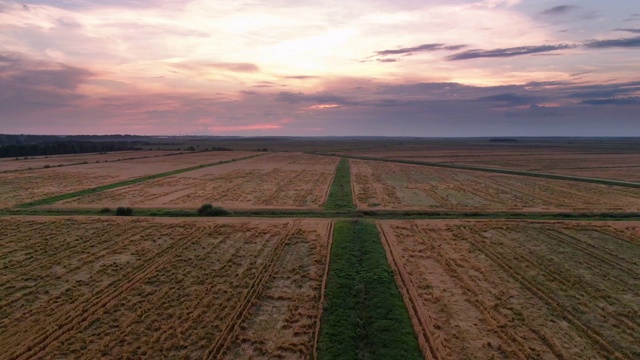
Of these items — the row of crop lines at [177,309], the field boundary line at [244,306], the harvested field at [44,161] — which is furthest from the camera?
the harvested field at [44,161]

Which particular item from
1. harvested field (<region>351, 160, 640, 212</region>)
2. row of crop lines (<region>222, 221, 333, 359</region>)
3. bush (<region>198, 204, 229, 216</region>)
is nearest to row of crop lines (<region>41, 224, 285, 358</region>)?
row of crop lines (<region>222, 221, 333, 359</region>)

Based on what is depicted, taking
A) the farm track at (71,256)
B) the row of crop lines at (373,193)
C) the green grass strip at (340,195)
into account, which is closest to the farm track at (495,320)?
the green grass strip at (340,195)

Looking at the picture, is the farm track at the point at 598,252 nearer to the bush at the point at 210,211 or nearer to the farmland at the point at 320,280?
the farmland at the point at 320,280

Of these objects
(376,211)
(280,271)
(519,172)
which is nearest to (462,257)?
(280,271)

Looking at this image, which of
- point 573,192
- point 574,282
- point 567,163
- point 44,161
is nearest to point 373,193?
point 573,192

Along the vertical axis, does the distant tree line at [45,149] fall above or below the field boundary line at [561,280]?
above

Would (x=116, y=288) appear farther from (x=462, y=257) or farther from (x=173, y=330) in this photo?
(x=462, y=257)

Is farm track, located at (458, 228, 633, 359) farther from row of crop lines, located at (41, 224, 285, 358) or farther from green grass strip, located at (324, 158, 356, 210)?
green grass strip, located at (324, 158, 356, 210)
